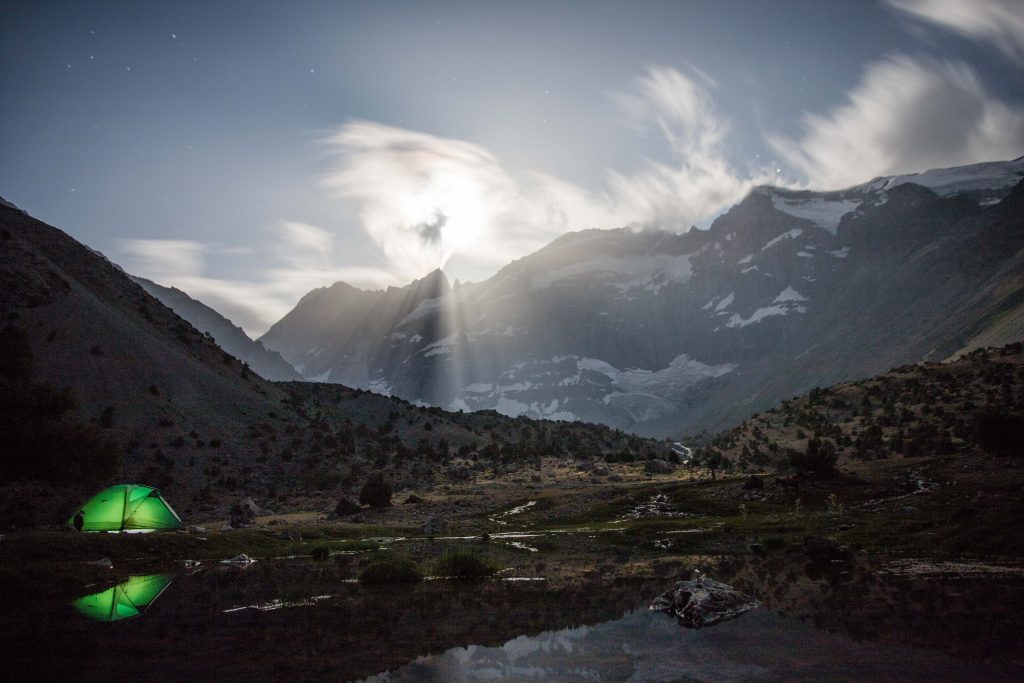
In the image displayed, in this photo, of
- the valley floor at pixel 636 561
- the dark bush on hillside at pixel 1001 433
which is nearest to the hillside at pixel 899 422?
the dark bush on hillside at pixel 1001 433

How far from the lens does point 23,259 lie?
8125cm

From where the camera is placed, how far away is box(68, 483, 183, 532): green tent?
40619 millimetres

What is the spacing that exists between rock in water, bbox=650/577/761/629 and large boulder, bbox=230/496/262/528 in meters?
41.0

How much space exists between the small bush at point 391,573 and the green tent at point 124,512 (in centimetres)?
2185

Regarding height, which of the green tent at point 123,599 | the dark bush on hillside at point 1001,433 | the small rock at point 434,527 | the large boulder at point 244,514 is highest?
the dark bush on hillside at point 1001,433

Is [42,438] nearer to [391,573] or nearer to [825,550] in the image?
[391,573]

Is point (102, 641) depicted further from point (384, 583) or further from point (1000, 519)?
point (1000, 519)

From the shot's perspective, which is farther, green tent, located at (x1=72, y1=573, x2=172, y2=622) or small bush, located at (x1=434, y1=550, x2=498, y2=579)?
small bush, located at (x1=434, y1=550, x2=498, y2=579)

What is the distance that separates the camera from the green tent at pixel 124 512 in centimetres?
4062

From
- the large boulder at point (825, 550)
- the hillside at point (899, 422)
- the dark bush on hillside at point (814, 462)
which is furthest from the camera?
the hillside at point (899, 422)

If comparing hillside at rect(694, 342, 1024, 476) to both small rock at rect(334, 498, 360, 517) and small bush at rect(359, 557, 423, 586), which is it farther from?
small rock at rect(334, 498, 360, 517)

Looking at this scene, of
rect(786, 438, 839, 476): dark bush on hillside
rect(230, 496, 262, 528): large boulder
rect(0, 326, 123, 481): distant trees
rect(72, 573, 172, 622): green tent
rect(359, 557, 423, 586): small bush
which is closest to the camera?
rect(72, 573, 172, 622): green tent

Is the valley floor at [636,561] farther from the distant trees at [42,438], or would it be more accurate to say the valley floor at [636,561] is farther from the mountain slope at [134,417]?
the mountain slope at [134,417]

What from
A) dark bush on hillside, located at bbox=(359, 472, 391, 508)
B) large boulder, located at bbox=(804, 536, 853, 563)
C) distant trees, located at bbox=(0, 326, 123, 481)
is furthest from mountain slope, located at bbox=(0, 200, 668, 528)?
large boulder, located at bbox=(804, 536, 853, 563)
